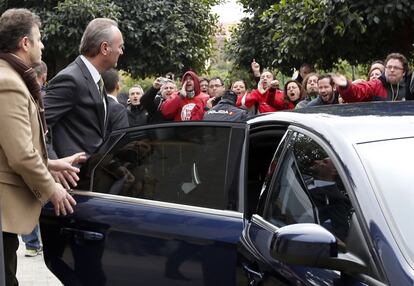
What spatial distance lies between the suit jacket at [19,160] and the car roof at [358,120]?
4.01ft

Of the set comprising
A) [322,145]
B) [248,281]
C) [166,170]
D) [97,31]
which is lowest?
[248,281]

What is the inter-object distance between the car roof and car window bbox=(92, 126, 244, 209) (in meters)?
0.38

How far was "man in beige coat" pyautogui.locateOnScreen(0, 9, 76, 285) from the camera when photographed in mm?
3582

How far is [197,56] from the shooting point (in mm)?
15508

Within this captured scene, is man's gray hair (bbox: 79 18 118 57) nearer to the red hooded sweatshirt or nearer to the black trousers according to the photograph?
the black trousers

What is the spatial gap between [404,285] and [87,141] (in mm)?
2942

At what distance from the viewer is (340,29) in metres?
8.68

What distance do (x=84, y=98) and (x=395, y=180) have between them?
8.53 feet

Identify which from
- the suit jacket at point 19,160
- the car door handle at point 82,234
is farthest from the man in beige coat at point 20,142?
the car door handle at point 82,234

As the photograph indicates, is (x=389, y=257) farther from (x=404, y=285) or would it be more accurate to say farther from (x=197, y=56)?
(x=197, y=56)

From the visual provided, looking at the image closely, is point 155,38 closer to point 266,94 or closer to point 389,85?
point 266,94

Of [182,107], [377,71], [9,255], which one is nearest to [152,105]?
[182,107]

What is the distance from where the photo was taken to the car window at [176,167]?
11.8 feet

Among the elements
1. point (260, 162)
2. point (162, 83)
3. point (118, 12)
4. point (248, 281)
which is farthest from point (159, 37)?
point (248, 281)
